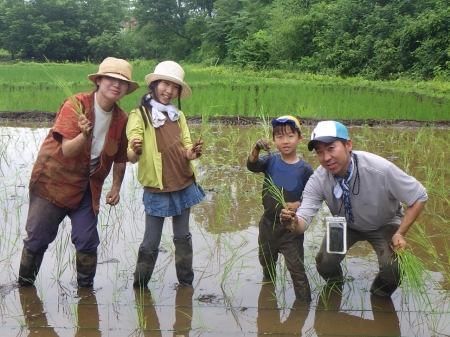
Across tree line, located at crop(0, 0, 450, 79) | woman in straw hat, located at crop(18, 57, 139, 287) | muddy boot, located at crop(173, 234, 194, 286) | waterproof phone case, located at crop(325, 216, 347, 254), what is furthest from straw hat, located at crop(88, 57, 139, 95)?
tree line, located at crop(0, 0, 450, 79)

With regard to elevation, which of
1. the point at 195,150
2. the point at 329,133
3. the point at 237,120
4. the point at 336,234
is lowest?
the point at 237,120

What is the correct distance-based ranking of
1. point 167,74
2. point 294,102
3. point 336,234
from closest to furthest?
point 336,234
point 167,74
point 294,102

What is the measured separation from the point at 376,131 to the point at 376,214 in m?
5.69

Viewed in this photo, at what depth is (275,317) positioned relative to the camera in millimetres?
2758

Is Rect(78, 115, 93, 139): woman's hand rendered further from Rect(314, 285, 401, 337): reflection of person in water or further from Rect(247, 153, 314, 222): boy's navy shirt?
Rect(314, 285, 401, 337): reflection of person in water

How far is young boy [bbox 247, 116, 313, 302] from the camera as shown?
9.53 ft

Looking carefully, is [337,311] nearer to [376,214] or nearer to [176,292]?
[376,214]

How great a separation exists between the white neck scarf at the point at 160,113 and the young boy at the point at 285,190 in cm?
47

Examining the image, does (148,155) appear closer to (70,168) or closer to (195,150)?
(195,150)

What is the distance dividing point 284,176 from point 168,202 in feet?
2.10

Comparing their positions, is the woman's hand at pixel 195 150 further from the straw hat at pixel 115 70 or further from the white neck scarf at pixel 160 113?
the straw hat at pixel 115 70

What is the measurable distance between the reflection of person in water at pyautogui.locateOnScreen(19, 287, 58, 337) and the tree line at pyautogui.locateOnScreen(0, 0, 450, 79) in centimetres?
274

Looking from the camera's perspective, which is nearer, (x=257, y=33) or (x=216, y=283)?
(x=216, y=283)

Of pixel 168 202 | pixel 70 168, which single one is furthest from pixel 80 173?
pixel 168 202
